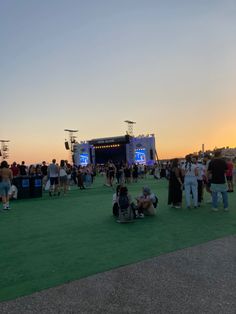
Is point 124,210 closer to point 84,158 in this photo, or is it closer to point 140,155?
point 140,155

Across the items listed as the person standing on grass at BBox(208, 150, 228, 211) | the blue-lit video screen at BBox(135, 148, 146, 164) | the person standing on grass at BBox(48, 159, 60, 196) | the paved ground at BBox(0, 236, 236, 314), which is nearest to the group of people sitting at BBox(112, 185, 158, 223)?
the person standing on grass at BBox(208, 150, 228, 211)

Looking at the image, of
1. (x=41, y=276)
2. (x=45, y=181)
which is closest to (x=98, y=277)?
(x=41, y=276)

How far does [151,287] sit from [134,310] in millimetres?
694

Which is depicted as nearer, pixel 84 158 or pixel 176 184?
pixel 176 184

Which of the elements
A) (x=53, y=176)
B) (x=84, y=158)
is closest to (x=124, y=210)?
(x=53, y=176)

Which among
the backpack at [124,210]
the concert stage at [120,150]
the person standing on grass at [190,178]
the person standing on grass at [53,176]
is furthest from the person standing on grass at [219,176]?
the concert stage at [120,150]

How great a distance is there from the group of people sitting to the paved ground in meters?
3.67

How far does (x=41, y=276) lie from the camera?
510 centimetres

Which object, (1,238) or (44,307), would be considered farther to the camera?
(1,238)

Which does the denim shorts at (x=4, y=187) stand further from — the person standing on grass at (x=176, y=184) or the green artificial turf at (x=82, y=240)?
the person standing on grass at (x=176, y=184)

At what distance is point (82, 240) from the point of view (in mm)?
7355

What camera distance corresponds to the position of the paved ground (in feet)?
12.9

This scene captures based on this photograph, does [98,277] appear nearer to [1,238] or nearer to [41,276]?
[41,276]

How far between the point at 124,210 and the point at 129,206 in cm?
18
